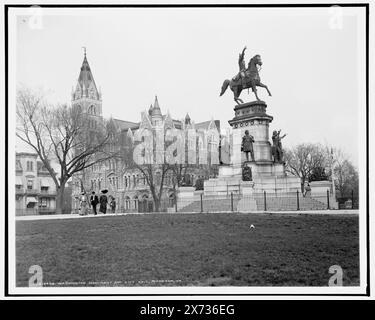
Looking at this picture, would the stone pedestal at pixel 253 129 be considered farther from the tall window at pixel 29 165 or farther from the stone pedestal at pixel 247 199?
the tall window at pixel 29 165

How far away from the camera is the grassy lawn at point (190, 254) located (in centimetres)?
754

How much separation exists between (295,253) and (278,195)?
11.7 ft

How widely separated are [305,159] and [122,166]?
4688mm

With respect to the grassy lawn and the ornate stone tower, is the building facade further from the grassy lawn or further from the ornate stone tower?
the ornate stone tower

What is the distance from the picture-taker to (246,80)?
10.1m

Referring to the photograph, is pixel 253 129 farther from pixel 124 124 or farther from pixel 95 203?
pixel 95 203

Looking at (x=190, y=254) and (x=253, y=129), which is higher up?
(x=253, y=129)

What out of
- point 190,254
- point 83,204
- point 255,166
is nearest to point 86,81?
point 83,204

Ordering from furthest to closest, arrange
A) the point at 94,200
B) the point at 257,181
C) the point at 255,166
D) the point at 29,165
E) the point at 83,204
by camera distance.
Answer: the point at 255,166 < the point at 257,181 < the point at 94,200 < the point at 83,204 < the point at 29,165

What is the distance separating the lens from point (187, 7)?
7559 mm

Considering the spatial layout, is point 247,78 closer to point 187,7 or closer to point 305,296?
point 187,7

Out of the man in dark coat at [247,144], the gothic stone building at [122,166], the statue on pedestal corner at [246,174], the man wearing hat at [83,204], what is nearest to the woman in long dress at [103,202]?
the gothic stone building at [122,166]

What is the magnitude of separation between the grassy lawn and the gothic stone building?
1.50 metres

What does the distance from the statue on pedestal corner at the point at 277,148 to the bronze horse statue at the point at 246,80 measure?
1031mm
